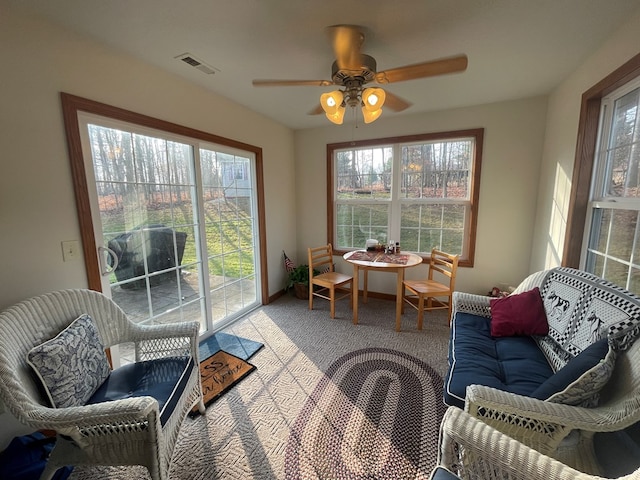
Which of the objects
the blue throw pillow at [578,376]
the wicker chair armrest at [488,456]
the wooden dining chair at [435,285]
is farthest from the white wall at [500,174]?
the wicker chair armrest at [488,456]

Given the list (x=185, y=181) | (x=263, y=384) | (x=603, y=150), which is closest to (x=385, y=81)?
(x=603, y=150)

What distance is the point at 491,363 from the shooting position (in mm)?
1525

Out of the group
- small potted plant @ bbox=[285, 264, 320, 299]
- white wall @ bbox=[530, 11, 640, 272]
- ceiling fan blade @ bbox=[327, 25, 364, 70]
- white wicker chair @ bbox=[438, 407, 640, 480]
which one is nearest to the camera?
white wicker chair @ bbox=[438, 407, 640, 480]

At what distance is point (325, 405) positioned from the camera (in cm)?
179

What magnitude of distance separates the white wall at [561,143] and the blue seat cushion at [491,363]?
44.8 inches

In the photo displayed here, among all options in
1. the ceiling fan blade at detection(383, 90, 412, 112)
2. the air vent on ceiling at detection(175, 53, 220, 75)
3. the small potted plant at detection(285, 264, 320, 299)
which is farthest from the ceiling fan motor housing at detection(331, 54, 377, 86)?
the small potted plant at detection(285, 264, 320, 299)

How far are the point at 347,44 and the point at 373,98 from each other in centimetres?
35

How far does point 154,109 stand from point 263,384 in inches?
89.7

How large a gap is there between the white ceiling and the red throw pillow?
1.65 meters

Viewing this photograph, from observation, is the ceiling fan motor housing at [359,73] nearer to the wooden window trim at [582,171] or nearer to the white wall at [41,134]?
the white wall at [41,134]

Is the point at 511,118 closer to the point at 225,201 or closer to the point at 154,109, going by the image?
the point at 225,201

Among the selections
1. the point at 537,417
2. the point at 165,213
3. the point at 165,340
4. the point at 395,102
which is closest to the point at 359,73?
the point at 395,102

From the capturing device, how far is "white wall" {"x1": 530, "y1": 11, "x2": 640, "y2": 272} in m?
1.65

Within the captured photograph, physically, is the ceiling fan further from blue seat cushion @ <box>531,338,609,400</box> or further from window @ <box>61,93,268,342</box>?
blue seat cushion @ <box>531,338,609,400</box>
